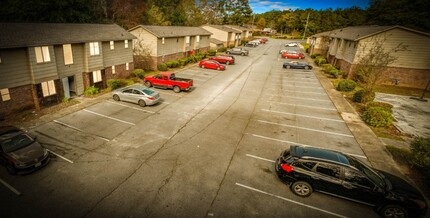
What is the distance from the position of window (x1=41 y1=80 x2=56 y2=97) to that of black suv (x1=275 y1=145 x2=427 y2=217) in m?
19.0

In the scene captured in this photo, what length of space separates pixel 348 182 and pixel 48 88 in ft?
71.7

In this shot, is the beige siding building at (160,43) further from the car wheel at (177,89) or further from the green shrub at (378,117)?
the green shrub at (378,117)

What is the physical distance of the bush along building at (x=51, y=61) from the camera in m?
15.8

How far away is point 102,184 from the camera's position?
32.8 ft

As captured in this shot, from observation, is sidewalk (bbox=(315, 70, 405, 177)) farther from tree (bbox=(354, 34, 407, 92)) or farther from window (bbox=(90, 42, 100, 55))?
window (bbox=(90, 42, 100, 55))

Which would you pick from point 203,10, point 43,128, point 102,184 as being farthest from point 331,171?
point 203,10

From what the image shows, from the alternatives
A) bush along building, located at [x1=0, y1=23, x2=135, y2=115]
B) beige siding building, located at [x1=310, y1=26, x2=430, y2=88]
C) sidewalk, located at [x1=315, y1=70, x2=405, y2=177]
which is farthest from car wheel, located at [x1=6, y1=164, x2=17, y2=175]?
beige siding building, located at [x1=310, y1=26, x2=430, y2=88]

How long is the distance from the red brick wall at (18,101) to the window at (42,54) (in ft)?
7.39

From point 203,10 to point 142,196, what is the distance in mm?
98644

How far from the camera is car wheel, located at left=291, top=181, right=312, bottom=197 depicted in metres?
9.73

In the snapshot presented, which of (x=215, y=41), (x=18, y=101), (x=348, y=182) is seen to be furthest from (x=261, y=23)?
(x=348, y=182)

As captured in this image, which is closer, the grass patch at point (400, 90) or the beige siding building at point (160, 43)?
the grass patch at point (400, 90)

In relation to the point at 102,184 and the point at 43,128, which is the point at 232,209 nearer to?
the point at 102,184

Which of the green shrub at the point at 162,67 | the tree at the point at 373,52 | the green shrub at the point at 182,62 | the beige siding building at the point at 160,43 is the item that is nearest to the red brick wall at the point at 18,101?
the beige siding building at the point at 160,43
